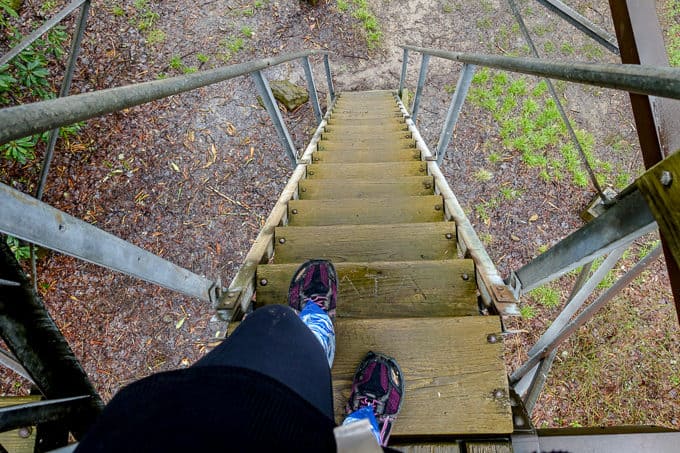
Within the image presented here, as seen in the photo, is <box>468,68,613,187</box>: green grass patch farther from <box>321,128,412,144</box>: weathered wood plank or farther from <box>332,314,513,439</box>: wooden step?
<box>332,314,513,439</box>: wooden step

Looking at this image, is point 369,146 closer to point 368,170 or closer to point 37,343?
point 368,170

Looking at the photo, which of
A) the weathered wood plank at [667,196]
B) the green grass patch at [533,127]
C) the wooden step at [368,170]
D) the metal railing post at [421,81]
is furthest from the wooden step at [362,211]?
the green grass patch at [533,127]

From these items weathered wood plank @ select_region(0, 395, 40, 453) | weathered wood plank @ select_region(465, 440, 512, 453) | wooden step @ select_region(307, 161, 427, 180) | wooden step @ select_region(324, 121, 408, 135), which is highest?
wooden step @ select_region(324, 121, 408, 135)

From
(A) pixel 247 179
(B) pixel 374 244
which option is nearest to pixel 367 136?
(A) pixel 247 179

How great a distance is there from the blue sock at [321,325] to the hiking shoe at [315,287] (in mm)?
30

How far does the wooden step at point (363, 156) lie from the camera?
12.2 feet

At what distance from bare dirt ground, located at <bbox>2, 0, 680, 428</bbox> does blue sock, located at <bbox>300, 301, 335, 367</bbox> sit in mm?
2292

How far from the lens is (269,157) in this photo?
15.0ft

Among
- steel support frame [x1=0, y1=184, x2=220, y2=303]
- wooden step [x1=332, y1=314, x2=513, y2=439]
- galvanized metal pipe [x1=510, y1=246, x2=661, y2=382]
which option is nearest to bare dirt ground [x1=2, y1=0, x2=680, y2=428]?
galvanized metal pipe [x1=510, y1=246, x2=661, y2=382]

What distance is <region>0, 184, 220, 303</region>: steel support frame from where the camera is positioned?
25.0 inches

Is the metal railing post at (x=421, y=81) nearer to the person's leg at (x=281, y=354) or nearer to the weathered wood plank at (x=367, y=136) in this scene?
the weathered wood plank at (x=367, y=136)

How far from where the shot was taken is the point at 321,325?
1656 mm

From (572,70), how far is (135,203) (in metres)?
4.21

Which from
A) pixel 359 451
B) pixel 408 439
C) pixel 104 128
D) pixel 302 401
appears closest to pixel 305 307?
pixel 408 439
